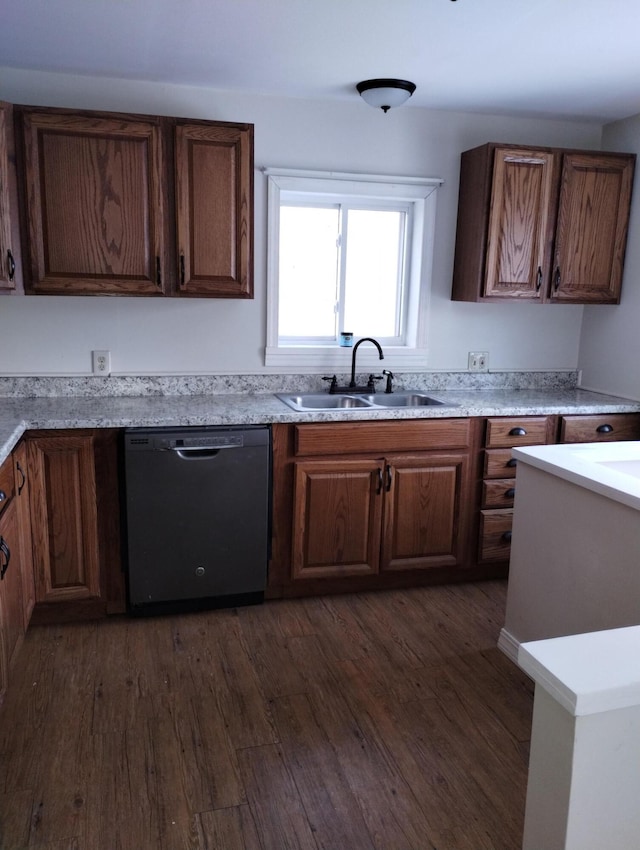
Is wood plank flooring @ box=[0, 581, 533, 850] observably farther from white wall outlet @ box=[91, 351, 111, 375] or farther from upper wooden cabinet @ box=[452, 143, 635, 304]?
upper wooden cabinet @ box=[452, 143, 635, 304]

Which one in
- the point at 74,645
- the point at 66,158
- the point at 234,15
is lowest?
the point at 74,645

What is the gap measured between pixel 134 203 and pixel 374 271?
1336mm

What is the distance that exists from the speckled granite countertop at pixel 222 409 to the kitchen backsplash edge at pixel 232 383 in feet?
0.11

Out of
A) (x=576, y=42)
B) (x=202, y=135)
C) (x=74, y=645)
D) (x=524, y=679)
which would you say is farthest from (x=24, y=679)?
(x=576, y=42)

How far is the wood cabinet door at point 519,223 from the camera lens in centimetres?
322

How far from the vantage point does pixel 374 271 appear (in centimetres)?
361

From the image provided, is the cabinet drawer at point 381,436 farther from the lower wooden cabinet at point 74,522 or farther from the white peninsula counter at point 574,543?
the lower wooden cabinet at point 74,522

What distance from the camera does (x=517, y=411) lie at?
3166 mm

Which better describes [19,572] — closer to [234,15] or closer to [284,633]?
[284,633]

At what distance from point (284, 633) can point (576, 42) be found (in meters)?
2.49

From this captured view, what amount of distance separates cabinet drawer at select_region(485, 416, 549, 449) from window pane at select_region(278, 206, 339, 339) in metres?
1.02

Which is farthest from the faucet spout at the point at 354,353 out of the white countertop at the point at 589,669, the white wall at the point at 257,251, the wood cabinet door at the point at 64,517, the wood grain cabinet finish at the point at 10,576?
the white countertop at the point at 589,669

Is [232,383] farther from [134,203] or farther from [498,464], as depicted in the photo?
[498,464]

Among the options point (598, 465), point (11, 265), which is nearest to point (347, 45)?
point (11, 265)
